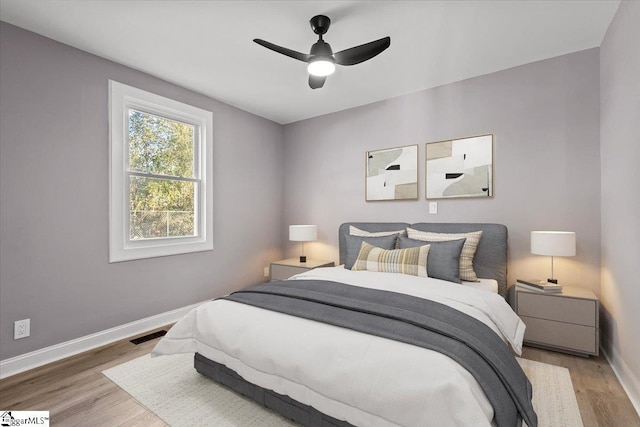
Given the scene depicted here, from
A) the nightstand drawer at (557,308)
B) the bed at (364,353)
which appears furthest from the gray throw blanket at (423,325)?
the nightstand drawer at (557,308)

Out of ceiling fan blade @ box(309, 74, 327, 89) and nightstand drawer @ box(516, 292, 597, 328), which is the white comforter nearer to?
nightstand drawer @ box(516, 292, 597, 328)

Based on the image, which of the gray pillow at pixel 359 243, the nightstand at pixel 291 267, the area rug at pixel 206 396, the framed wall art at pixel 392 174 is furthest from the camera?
the nightstand at pixel 291 267

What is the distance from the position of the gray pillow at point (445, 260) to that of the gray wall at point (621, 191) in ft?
3.51

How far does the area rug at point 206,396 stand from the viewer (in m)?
1.75

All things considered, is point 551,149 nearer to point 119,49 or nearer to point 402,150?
point 402,150

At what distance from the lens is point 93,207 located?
107 inches

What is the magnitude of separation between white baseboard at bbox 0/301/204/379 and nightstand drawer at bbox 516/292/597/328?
Result: 11.4ft

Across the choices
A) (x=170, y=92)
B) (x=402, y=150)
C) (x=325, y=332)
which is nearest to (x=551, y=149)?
(x=402, y=150)

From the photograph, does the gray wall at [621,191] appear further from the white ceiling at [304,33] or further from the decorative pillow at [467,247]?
the decorative pillow at [467,247]

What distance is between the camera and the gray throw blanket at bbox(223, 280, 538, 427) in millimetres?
1337

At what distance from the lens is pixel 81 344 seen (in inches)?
104

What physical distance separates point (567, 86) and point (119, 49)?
13.3 feet

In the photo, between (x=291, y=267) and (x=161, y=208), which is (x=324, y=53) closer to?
(x=161, y=208)

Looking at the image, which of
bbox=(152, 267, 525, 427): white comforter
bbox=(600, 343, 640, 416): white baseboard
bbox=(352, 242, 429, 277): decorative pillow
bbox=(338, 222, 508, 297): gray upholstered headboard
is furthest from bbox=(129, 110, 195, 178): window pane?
bbox=(600, 343, 640, 416): white baseboard
